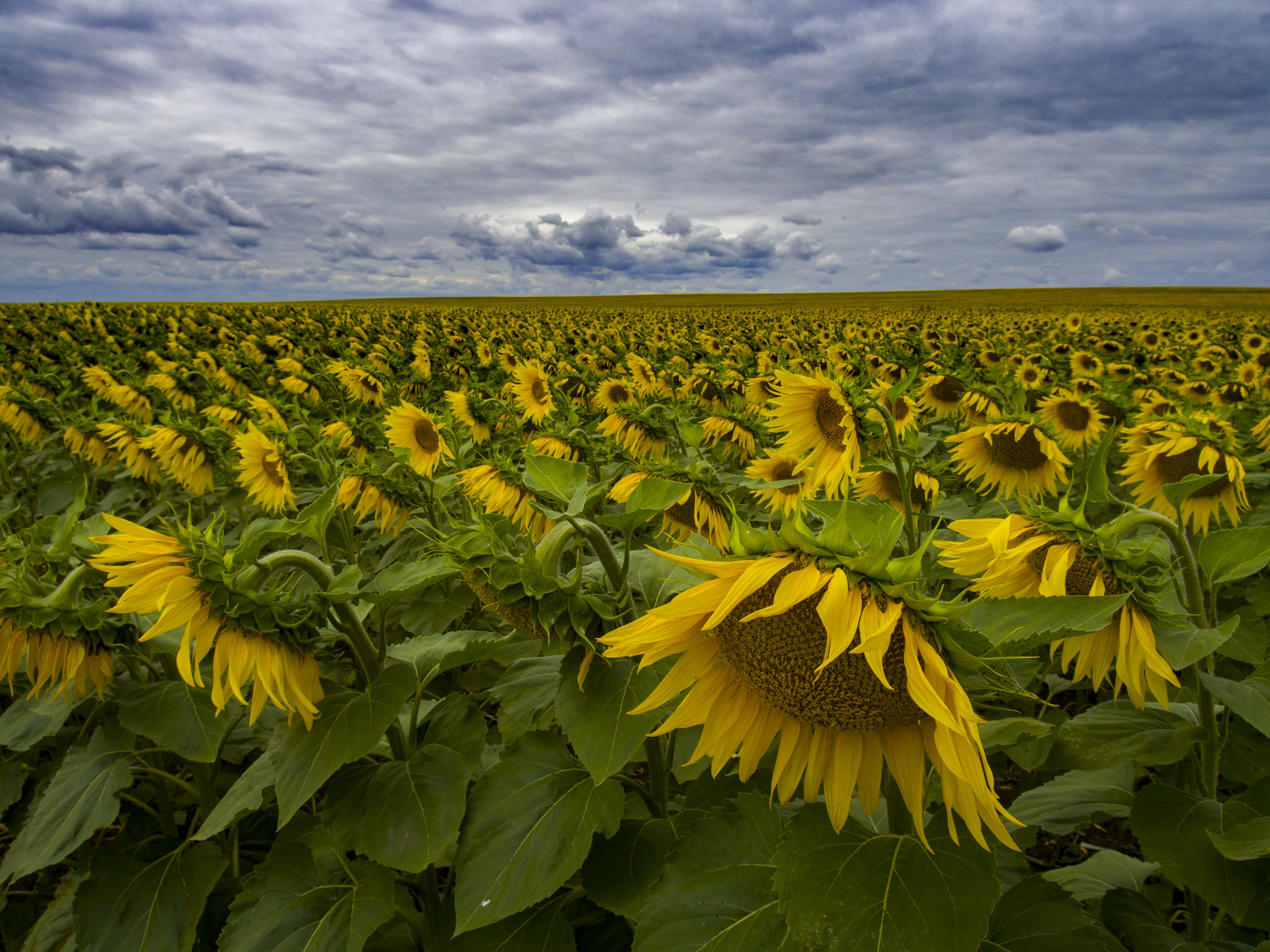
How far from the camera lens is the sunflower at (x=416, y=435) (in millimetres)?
4301

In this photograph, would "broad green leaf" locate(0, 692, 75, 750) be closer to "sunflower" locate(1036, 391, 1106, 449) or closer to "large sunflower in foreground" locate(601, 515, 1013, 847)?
"large sunflower in foreground" locate(601, 515, 1013, 847)

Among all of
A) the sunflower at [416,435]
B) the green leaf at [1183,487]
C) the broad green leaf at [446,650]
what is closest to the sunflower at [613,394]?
the sunflower at [416,435]

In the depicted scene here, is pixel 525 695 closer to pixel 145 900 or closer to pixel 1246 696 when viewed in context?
pixel 145 900

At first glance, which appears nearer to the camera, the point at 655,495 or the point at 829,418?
the point at 655,495

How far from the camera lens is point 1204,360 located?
9.92 m

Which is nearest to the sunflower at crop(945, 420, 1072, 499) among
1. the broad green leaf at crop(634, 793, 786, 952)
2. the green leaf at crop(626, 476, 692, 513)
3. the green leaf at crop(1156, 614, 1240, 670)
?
the green leaf at crop(1156, 614, 1240, 670)

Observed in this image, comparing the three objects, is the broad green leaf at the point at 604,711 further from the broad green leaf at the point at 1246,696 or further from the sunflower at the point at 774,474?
the sunflower at the point at 774,474

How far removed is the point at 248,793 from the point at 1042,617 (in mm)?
1765

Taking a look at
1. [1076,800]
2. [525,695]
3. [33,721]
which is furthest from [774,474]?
[33,721]

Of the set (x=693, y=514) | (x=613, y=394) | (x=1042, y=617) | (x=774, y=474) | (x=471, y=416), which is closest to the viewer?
(x=1042, y=617)

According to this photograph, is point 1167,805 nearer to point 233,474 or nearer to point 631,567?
point 631,567

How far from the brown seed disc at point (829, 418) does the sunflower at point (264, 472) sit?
2.91 meters

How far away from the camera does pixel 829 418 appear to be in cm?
298

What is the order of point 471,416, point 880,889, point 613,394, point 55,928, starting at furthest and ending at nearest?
point 613,394 < point 471,416 < point 55,928 < point 880,889
